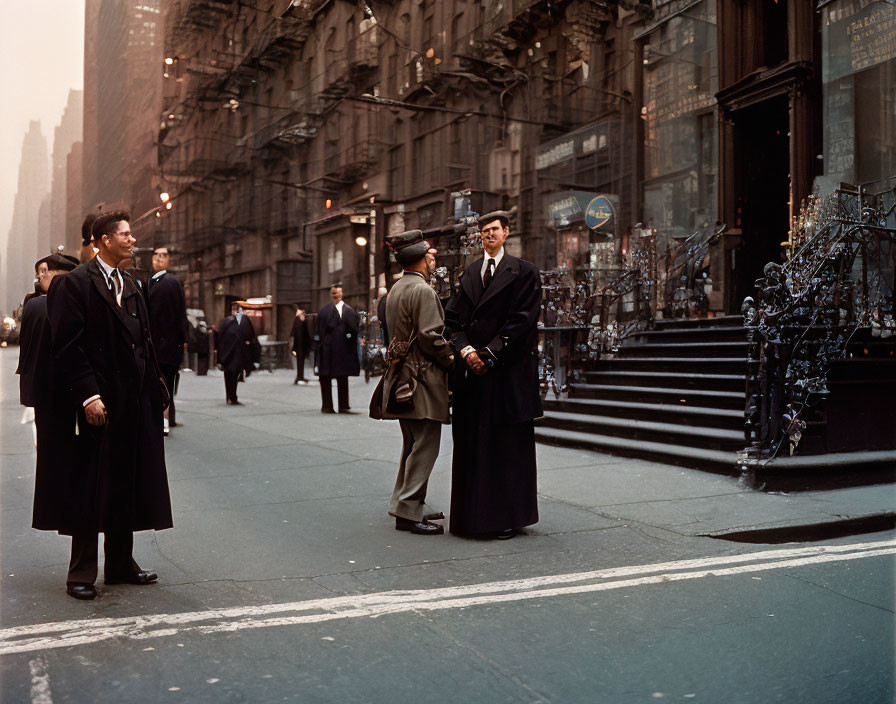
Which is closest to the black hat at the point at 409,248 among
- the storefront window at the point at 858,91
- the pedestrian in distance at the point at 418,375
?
the pedestrian in distance at the point at 418,375

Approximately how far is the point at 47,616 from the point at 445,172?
Answer: 93.4ft

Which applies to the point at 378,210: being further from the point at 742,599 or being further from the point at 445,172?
the point at 742,599

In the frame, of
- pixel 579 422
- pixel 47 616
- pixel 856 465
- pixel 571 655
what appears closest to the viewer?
pixel 571 655

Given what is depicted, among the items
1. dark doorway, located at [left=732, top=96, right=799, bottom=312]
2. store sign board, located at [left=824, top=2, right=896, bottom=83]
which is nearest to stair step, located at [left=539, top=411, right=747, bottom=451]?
dark doorway, located at [left=732, top=96, right=799, bottom=312]

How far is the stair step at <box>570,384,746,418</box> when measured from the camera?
10.1 meters

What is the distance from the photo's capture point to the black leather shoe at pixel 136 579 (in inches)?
201

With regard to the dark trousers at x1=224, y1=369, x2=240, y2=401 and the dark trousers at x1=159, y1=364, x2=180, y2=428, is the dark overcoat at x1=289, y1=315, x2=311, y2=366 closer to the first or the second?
the dark trousers at x1=224, y1=369, x2=240, y2=401

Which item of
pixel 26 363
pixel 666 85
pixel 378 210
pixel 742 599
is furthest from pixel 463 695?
pixel 378 210

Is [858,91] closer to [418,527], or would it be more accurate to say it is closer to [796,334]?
[796,334]

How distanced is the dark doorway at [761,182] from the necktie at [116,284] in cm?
1353

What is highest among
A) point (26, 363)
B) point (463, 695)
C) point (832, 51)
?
point (832, 51)

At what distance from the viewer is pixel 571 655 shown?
13.1 ft

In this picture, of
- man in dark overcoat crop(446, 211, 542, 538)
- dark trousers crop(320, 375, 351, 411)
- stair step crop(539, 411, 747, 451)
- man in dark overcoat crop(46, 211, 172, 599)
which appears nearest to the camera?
man in dark overcoat crop(46, 211, 172, 599)

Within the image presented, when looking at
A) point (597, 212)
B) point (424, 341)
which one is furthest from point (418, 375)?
point (597, 212)
